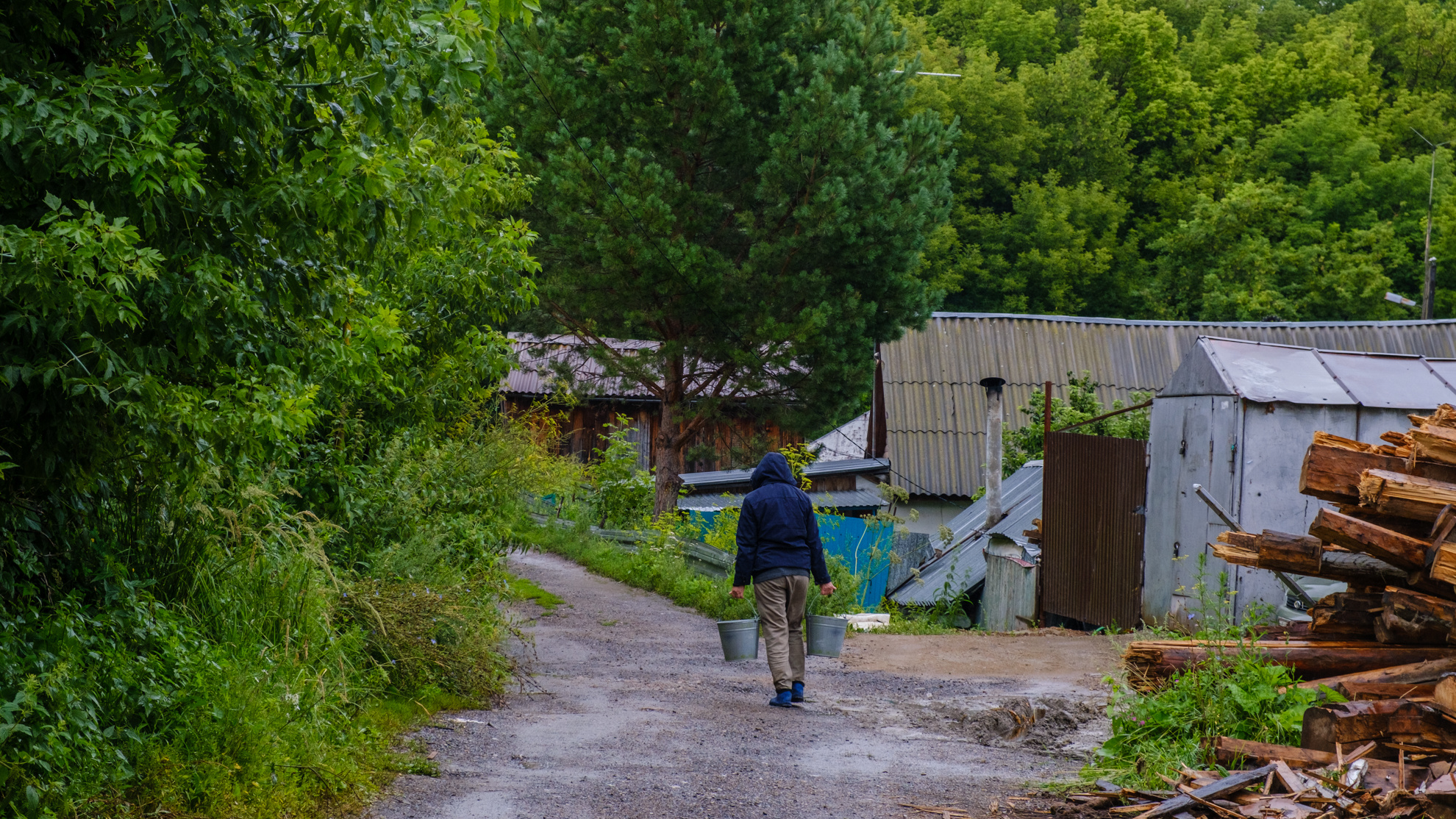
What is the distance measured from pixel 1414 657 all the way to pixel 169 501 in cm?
624

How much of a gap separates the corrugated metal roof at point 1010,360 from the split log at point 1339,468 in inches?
649

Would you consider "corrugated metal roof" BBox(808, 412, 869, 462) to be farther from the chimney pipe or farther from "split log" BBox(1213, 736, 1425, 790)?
"split log" BBox(1213, 736, 1425, 790)

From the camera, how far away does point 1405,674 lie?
5.96 metres

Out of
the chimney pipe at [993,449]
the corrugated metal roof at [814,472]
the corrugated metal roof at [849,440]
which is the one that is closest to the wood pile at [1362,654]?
the chimney pipe at [993,449]

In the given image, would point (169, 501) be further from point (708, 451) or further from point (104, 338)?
point (708, 451)

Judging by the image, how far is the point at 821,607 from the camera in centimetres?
1250

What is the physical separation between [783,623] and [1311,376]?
5.49 m

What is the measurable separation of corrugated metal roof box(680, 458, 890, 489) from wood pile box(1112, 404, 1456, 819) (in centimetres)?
1324

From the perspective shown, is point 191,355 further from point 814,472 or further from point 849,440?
point 849,440

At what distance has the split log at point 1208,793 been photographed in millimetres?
5062

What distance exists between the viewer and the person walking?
854cm

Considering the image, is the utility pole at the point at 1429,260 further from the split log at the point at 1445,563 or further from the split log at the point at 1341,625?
the split log at the point at 1445,563

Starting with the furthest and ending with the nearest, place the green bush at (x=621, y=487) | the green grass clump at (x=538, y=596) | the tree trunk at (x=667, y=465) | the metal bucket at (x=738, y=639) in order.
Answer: the green bush at (x=621, y=487) → the tree trunk at (x=667, y=465) → the green grass clump at (x=538, y=596) → the metal bucket at (x=738, y=639)

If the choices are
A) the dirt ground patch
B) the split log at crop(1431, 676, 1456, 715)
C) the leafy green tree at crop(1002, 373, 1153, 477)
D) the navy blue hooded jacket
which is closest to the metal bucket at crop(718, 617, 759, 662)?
the navy blue hooded jacket
